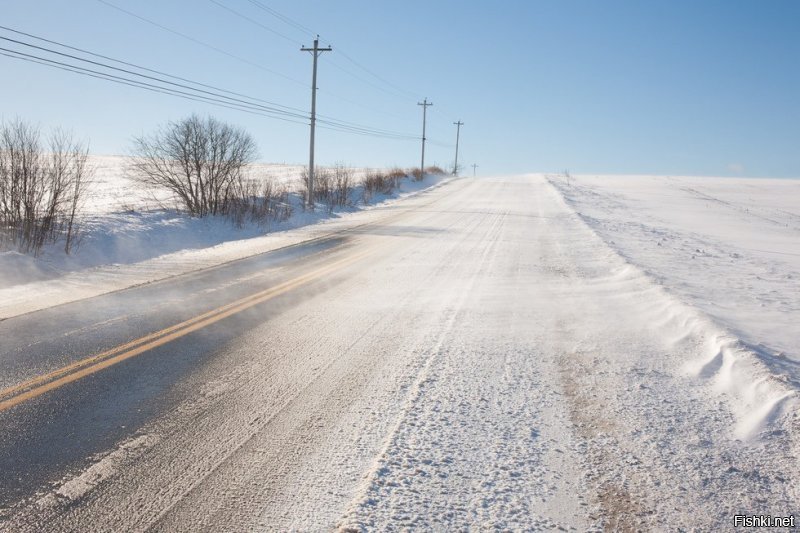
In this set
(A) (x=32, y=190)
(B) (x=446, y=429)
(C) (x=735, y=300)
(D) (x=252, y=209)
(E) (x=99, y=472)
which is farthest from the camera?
(D) (x=252, y=209)

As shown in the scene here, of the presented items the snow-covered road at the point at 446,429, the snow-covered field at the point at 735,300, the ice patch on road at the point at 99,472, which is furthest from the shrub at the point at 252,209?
the ice patch on road at the point at 99,472

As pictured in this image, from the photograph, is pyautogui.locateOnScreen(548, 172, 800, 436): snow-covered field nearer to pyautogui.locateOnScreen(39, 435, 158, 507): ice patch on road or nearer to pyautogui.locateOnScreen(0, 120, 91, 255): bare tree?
pyautogui.locateOnScreen(39, 435, 158, 507): ice patch on road

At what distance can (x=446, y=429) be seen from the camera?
3395 millimetres

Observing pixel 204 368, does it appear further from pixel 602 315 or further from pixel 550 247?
pixel 550 247

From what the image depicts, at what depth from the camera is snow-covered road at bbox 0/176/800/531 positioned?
2.59 m

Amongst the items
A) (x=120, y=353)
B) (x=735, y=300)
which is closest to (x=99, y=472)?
(x=120, y=353)

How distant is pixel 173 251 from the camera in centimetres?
1236

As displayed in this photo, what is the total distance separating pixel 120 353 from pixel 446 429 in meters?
3.31

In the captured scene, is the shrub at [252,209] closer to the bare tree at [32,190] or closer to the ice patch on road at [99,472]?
the bare tree at [32,190]

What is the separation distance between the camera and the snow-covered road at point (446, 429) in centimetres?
259

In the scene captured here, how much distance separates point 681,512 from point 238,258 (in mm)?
9785

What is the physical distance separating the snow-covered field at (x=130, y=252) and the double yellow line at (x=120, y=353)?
7.53ft

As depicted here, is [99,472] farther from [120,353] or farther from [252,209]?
[252,209]

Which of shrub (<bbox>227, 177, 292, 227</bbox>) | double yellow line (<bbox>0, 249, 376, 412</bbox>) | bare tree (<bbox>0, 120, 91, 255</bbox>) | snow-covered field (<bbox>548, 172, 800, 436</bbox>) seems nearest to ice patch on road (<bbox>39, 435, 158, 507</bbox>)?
double yellow line (<bbox>0, 249, 376, 412</bbox>)
